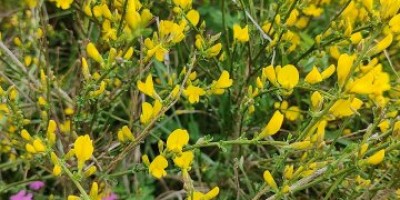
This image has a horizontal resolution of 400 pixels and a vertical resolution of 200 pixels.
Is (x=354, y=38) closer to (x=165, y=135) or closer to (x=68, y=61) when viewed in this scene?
(x=165, y=135)

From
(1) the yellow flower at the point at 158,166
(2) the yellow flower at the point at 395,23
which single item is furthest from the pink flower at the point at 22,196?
(2) the yellow flower at the point at 395,23

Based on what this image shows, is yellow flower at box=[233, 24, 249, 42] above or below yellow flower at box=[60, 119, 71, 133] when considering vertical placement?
above

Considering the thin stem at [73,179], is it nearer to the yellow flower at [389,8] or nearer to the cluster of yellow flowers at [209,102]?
the cluster of yellow flowers at [209,102]

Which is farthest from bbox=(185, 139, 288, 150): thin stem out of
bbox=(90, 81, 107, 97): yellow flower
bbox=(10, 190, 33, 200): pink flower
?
bbox=(10, 190, 33, 200): pink flower

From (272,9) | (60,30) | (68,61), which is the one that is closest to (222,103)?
(272,9)

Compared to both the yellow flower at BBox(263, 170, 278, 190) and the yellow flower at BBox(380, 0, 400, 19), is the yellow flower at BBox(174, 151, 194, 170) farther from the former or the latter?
the yellow flower at BBox(380, 0, 400, 19)

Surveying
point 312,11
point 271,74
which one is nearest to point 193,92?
point 271,74
